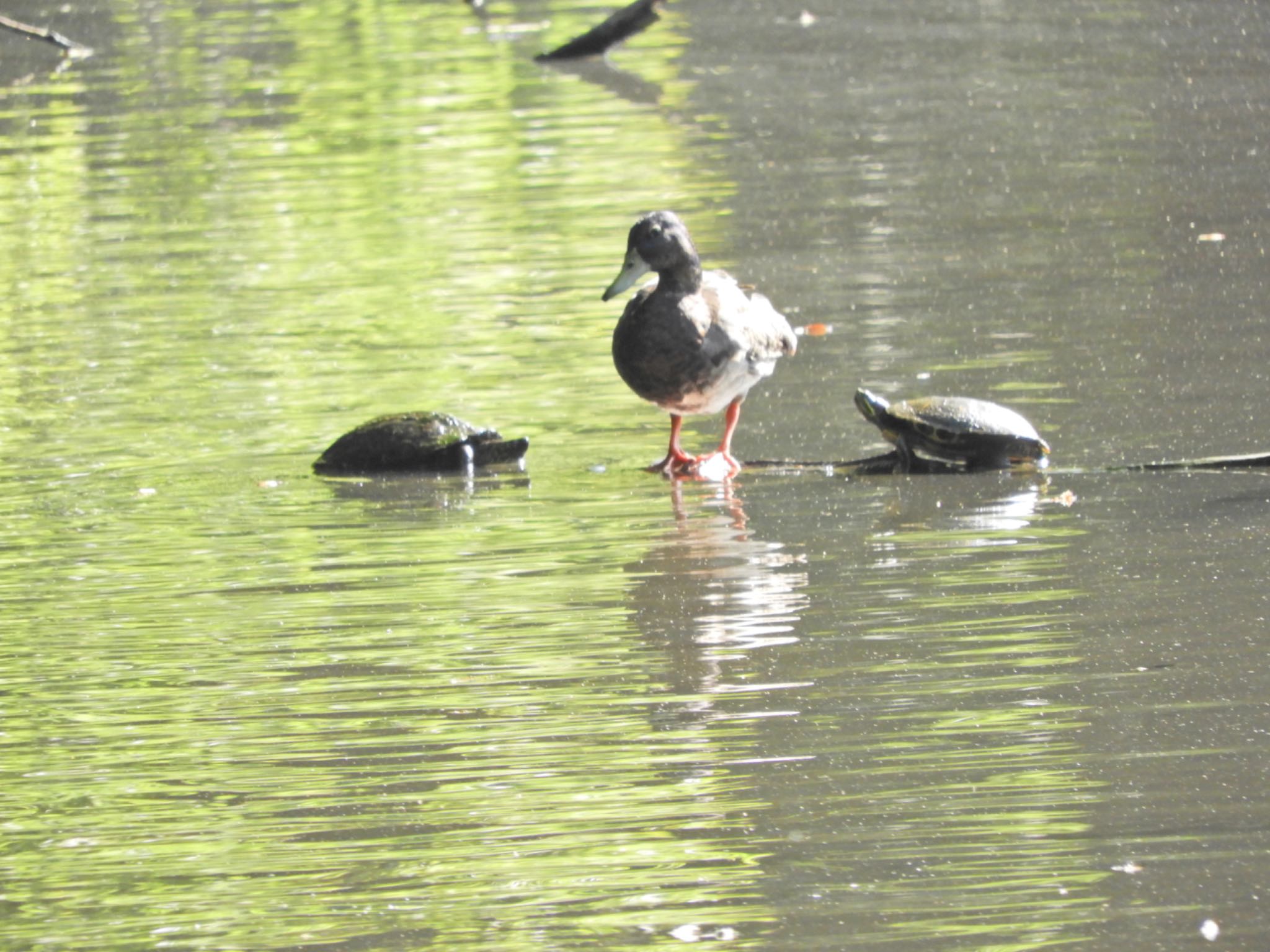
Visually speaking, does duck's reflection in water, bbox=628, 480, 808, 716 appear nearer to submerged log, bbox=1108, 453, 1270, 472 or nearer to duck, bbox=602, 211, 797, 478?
duck, bbox=602, 211, 797, 478

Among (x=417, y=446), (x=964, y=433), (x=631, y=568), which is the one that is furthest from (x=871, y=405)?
(x=417, y=446)

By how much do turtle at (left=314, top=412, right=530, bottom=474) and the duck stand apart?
0.59 metres

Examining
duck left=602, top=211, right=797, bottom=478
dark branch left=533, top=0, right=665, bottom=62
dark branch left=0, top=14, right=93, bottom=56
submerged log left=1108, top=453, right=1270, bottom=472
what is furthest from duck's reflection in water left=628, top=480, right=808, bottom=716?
dark branch left=0, top=14, right=93, bottom=56

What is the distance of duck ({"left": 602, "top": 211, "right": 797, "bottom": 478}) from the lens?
7.61m

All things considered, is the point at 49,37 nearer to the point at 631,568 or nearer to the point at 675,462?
the point at 675,462

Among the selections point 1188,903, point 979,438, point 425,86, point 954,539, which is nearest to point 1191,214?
point 979,438

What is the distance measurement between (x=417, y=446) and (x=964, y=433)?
212 cm

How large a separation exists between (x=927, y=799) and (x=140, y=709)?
86.3 inches

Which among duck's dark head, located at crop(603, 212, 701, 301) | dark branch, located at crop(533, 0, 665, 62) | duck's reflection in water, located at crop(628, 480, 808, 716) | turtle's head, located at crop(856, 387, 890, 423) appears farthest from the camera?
dark branch, located at crop(533, 0, 665, 62)

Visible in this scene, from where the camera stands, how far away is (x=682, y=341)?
759 centimetres

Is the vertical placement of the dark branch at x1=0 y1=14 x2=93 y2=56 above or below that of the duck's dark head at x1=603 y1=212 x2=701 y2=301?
below

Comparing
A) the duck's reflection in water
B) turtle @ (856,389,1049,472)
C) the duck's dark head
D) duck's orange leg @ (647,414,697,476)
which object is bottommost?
duck's orange leg @ (647,414,697,476)

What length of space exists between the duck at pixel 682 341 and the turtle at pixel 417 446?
59 cm

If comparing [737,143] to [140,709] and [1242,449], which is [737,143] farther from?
[140,709]
